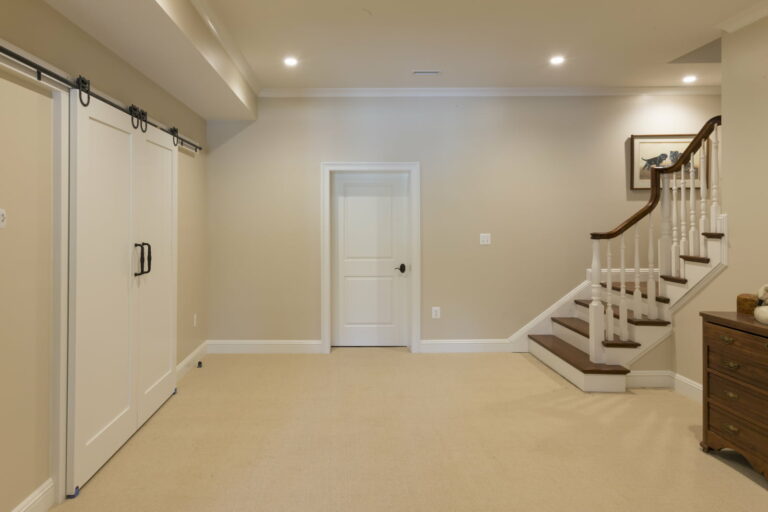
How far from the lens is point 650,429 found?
2.68 meters

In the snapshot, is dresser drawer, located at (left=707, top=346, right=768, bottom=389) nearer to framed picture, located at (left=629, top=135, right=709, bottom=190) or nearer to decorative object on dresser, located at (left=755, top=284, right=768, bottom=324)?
decorative object on dresser, located at (left=755, top=284, right=768, bottom=324)

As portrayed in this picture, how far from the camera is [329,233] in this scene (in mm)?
4395

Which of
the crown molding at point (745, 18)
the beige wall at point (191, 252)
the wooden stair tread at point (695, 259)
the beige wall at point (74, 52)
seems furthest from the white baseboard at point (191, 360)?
the crown molding at point (745, 18)

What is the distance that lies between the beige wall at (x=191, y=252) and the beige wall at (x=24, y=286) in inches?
70.8

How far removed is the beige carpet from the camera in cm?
198

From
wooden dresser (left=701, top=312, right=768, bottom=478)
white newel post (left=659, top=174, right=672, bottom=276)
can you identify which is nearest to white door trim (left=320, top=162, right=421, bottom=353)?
white newel post (left=659, top=174, right=672, bottom=276)

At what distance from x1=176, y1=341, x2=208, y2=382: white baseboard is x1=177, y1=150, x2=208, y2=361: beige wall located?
0.05 metres

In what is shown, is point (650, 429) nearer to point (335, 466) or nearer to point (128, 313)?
point (335, 466)

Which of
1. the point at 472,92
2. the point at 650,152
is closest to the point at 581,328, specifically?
the point at 650,152

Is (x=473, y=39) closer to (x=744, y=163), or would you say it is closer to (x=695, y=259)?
(x=744, y=163)

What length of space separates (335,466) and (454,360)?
213cm

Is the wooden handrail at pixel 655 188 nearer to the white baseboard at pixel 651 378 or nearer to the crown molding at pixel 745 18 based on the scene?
the crown molding at pixel 745 18

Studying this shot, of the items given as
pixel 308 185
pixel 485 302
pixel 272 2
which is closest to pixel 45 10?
pixel 272 2

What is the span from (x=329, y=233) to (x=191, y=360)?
5.62 feet
